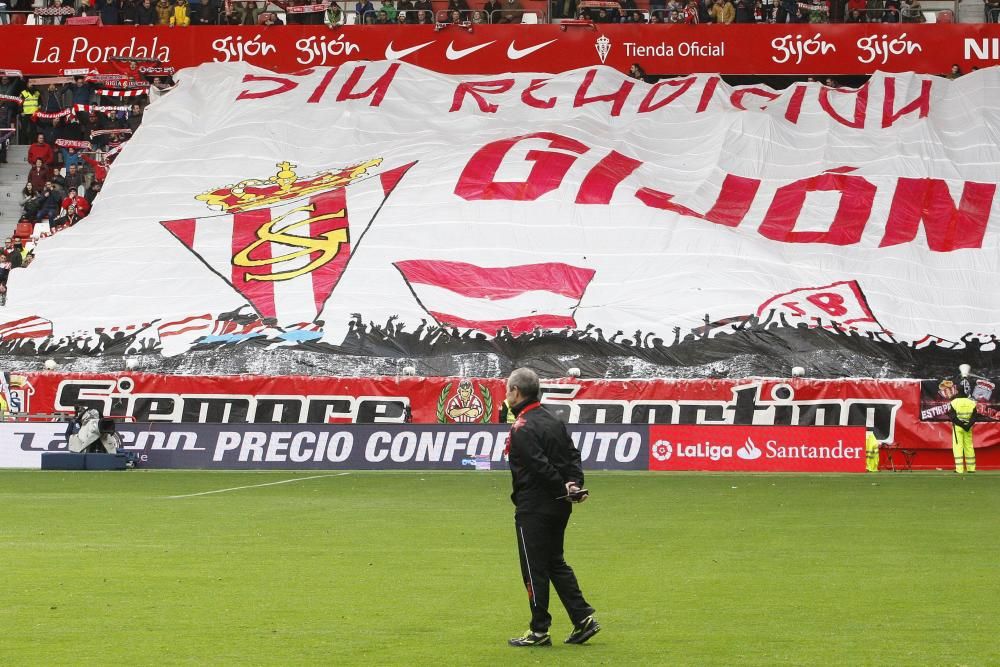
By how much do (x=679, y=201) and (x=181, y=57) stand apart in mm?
20036

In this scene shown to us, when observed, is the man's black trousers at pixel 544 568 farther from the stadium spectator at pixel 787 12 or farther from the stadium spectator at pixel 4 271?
the stadium spectator at pixel 787 12

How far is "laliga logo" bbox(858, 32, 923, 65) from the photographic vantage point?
164 feet

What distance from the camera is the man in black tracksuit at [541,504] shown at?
32.2 ft

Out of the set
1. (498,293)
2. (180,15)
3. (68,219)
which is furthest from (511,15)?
(68,219)

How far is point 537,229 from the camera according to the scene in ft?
135

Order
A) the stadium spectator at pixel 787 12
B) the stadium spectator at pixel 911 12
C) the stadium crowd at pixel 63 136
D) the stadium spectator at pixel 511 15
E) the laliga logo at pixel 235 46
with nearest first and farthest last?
1. the stadium crowd at pixel 63 136
2. the stadium spectator at pixel 911 12
3. the stadium spectator at pixel 787 12
4. the stadium spectator at pixel 511 15
5. the laliga logo at pixel 235 46

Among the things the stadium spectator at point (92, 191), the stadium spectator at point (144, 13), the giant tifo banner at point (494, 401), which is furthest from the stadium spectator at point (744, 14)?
the stadium spectator at point (92, 191)

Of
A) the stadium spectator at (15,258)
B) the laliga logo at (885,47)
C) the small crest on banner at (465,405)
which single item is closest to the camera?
the small crest on banner at (465,405)

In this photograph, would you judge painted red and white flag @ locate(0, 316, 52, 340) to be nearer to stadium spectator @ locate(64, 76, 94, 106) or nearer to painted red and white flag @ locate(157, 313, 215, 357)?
painted red and white flag @ locate(157, 313, 215, 357)

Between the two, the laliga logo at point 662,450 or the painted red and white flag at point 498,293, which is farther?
the painted red and white flag at point 498,293

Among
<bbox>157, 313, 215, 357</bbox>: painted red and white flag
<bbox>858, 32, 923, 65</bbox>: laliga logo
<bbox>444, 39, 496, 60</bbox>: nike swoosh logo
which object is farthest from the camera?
<bbox>444, 39, 496, 60</bbox>: nike swoosh logo

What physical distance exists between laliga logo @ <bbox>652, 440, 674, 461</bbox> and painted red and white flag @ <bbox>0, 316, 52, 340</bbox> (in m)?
17.3

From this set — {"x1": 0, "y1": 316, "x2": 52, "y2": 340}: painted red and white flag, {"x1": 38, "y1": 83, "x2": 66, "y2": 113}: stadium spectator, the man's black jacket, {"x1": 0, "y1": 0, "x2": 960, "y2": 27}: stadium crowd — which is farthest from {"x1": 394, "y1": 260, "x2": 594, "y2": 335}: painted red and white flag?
the man's black jacket

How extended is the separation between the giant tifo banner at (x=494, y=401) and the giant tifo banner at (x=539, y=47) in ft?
62.5
